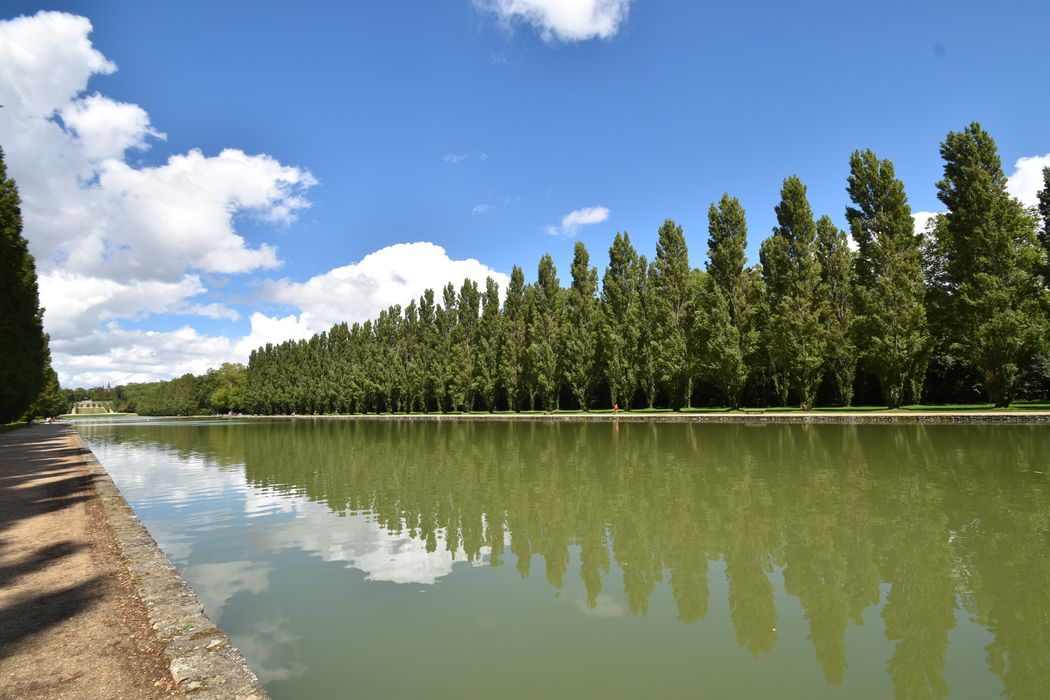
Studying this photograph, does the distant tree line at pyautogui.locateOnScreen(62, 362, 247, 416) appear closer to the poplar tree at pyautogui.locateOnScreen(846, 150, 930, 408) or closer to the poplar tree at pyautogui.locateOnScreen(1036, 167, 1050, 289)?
the poplar tree at pyautogui.locateOnScreen(846, 150, 930, 408)

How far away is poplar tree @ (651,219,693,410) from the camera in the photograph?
3909 cm

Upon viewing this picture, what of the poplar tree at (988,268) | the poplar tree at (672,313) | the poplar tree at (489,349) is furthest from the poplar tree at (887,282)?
the poplar tree at (489,349)

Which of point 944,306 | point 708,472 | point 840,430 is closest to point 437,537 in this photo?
point 708,472

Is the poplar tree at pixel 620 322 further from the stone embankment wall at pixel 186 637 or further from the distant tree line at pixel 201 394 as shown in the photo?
the distant tree line at pixel 201 394

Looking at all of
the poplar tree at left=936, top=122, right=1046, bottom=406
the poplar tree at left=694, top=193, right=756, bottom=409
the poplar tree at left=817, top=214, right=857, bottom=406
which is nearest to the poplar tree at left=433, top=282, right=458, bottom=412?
the poplar tree at left=694, top=193, right=756, bottom=409

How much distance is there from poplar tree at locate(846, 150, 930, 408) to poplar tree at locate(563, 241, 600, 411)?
1981 centimetres

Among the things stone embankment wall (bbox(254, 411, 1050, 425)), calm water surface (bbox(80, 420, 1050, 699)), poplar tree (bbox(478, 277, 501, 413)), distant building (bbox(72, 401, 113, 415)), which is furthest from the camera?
distant building (bbox(72, 401, 113, 415))

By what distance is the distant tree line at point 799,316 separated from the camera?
28562 mm

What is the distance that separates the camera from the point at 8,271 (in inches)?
1000

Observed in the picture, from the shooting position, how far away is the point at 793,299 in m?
34.7

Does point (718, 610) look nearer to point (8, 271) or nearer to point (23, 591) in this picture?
point (23, 591)

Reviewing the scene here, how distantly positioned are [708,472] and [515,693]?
10061mm

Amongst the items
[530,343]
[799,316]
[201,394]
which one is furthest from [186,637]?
[201,394]

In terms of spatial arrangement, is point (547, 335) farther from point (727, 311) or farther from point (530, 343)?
point (727, 311)
